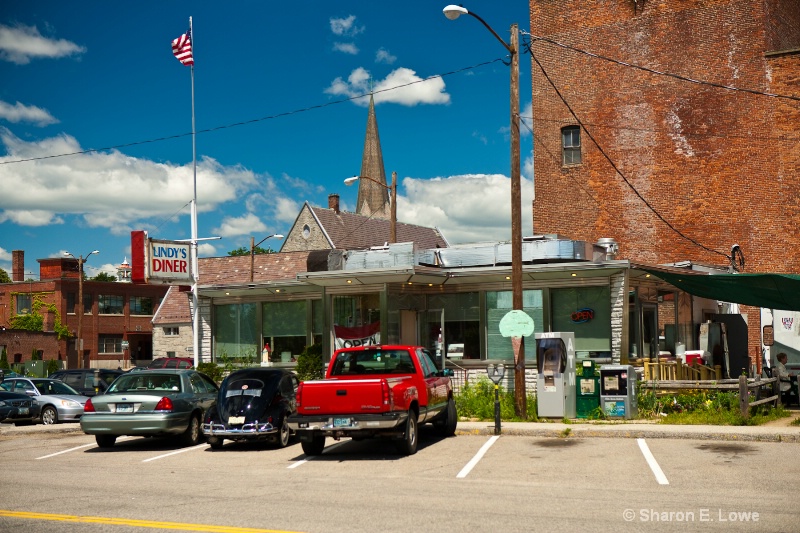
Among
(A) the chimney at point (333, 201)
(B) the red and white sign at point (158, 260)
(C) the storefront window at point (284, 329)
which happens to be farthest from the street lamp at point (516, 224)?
(A) the chimney at point (333, 201)

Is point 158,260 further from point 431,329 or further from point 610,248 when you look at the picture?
point 610,248

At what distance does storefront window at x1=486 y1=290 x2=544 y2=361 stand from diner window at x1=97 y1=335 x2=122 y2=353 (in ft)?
195

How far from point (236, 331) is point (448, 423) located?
11883mm

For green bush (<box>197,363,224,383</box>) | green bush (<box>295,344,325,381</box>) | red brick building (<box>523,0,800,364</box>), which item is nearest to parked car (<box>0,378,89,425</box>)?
green bush (<box>197,363,224,383</box>)

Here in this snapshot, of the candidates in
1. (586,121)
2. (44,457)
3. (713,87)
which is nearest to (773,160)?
(713,87)

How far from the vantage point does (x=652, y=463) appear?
13.9m

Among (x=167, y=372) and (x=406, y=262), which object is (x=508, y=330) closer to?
(x=406, y=262)

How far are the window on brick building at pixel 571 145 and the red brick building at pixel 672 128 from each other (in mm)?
48

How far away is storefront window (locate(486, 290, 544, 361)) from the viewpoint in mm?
23469

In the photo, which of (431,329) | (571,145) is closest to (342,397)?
(431,329)

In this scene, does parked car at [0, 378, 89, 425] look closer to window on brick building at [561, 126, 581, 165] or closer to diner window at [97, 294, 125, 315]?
window on brick building at [561, 126, 581, 165]

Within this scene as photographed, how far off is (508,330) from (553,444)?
13.0ft

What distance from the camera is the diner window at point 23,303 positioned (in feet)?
249

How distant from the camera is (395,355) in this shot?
1672cm
